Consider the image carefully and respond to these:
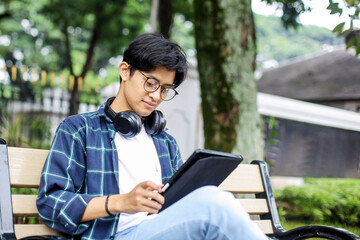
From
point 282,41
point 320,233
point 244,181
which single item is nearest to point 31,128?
point 244,181

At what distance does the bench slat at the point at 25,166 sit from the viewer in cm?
215

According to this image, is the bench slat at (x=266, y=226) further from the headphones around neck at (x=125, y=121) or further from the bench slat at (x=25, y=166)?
the bench slat at (x=25, y=166)

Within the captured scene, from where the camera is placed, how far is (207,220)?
1.76m

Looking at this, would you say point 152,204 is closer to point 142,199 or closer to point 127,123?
point 142,199

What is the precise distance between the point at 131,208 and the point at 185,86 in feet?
17.8

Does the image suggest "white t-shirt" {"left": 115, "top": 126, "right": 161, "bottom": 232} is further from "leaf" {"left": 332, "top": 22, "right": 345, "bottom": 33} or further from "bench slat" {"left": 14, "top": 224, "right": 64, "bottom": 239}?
"leaf" {"left": 332, "top": 22, "right": 345, "bottom": 33}

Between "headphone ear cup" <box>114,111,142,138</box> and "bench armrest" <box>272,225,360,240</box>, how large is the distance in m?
1.05

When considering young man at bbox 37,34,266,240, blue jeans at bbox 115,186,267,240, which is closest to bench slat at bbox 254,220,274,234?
young man at bbox 37,34,266,240

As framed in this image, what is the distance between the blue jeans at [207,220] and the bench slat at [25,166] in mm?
715

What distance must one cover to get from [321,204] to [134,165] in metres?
5.05

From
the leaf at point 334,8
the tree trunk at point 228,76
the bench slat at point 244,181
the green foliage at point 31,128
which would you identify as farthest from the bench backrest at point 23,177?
the green foliage at point 31,128

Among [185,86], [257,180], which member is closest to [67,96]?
[185,86]

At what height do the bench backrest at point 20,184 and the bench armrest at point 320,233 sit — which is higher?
the bench backrest at point 20,184

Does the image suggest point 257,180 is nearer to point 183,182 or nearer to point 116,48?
point 183,182
